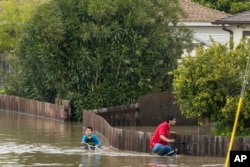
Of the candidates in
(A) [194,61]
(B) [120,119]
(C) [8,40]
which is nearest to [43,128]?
(B) [120,119]

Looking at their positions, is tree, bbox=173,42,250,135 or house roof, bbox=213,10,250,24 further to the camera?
house roof, bbox=213,10,250,24

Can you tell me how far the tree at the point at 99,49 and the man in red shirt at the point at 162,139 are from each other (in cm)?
1507

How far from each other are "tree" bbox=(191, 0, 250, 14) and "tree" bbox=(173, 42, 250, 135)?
30.0 metres

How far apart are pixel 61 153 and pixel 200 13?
29735 mm

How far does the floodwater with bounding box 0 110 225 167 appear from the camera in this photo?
29.6 metres

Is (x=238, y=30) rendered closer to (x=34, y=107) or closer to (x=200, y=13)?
(x=34, y=107)

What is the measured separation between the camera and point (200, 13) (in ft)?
201

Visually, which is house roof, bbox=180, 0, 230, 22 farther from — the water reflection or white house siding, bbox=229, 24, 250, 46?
the water reflection

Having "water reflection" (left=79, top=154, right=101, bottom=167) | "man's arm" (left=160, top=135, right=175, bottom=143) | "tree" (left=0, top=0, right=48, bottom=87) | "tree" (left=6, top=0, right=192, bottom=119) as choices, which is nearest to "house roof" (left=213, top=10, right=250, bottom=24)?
"tree" (left=6, top=0, right=192, bottom=119)

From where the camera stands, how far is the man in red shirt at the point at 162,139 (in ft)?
100

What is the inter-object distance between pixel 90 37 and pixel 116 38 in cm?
121

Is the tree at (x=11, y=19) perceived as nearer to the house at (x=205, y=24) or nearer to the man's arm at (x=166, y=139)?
the house at (x=205, y=24)

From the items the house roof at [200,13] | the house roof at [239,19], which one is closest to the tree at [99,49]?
the house roof at [239,19]

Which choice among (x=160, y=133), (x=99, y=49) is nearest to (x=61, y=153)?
(x=160, y=133)
